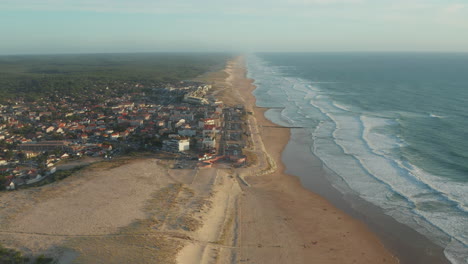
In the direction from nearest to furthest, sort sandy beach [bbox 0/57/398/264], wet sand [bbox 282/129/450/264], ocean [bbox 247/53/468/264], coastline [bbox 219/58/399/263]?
sandy beach [bbox 0/57/398/264]
coastline [bbox 219/58/399/263]
wet sand [bbox 282/129/450/264]
ocean [bbox 247/53/468/264]

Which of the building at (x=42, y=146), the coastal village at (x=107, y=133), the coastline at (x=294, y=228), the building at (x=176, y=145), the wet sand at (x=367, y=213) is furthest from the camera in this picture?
the building at (x=42, y=146)

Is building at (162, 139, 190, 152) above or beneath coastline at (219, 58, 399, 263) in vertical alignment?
above

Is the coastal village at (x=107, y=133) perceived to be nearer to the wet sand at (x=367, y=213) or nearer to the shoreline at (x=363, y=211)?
the shoreline at (x=363, y=211)

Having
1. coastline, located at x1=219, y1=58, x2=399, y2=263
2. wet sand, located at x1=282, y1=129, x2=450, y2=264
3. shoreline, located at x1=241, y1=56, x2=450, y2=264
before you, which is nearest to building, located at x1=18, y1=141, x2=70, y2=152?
coastline, located at x1=219, y1=58, x2=399, y2=263

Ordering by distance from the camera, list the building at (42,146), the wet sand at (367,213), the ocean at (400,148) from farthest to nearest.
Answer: the building at (42,146), the ocean at (400,148), the wet sand at (367,213)

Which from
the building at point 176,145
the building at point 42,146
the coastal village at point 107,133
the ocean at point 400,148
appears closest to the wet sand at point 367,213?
the ocean at point 400,148

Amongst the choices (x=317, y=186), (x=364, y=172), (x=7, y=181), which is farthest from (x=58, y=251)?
(x=364, y=172)

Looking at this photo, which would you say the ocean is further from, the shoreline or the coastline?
the coastline
